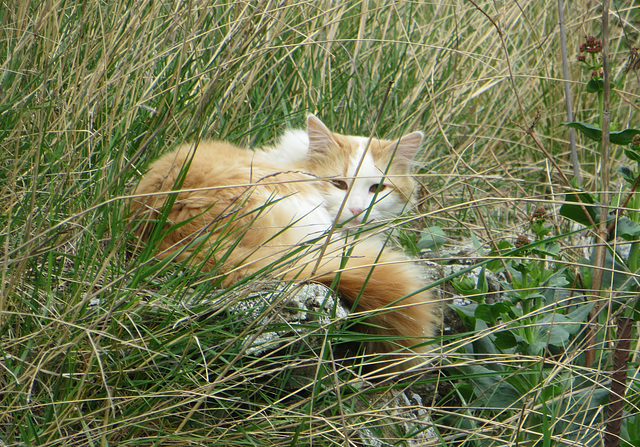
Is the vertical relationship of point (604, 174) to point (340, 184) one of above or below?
above

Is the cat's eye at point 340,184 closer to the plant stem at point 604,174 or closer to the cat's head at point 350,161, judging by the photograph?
the cat's head at point 350,161

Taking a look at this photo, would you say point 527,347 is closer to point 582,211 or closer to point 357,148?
point 582,211

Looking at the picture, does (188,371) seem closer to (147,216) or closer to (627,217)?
(147,216)

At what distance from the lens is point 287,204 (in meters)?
1.97

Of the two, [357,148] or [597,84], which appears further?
[357,148]

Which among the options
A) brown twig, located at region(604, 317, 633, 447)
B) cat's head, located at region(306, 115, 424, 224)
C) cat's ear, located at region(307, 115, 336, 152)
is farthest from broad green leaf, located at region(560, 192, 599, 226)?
cat's ear, located at region(307, 115, 336, 152)

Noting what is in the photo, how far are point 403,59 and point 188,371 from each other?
2169 mm

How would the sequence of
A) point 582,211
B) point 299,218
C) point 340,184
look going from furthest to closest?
point 340,184
point 299,218
point 582,211

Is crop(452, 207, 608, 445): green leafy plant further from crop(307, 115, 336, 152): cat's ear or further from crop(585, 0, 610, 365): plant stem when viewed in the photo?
crop(307, 115, 336, 152): cat's ear

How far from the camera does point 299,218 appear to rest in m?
1.75

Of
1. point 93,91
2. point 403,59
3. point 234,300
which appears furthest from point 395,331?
point 403,59

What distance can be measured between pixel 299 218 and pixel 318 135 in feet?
2.49

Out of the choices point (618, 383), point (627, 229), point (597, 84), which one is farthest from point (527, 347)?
point (597, 84)

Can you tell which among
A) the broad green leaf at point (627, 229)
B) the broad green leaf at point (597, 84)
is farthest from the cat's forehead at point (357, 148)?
the broad green leaf at point (627, 229)
